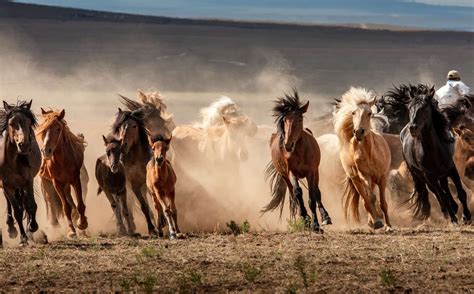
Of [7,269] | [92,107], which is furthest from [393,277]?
[92,107]

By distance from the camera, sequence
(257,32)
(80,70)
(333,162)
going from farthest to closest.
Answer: (257,32) < (80,70) < (333,162)

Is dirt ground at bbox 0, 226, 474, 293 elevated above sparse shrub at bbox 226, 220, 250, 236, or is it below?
below

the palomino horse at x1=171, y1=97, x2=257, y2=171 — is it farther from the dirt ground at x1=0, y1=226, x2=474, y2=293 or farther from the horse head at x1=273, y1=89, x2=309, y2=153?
the dirt ground at x1=0, y1=226, x2=474, y2=293

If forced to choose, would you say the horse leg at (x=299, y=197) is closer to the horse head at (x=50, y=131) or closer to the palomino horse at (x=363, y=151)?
the palomino horse at (x=363, y=151)

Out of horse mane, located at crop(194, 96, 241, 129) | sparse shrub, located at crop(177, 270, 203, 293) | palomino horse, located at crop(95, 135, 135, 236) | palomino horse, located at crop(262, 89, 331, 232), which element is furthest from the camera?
horse mane, located at crop(194, 96, 241, 129)

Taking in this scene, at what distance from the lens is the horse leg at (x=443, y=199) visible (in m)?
16.9

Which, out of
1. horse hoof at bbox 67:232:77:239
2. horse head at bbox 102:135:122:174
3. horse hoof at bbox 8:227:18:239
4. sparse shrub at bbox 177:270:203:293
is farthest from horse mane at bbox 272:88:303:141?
sparse shrub at bbox 177:270:203:293

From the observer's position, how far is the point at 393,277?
39.8ft

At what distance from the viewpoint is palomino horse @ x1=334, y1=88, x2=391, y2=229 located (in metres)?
16.7

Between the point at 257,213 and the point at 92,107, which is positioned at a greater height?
the point at 92,107

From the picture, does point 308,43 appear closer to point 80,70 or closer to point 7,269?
point 80,70

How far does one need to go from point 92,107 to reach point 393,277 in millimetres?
29824

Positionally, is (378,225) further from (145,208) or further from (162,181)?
(145,208)

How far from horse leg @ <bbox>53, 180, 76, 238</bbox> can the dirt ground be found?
0.96 m
